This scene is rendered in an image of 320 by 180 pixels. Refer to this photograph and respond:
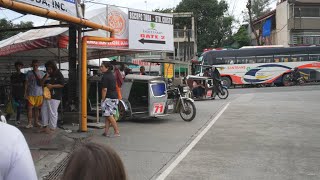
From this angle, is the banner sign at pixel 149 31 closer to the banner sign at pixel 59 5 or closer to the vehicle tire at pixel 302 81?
the banner sign at pixel 59 5

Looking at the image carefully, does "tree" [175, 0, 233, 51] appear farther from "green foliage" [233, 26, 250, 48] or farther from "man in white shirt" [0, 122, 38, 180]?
"man in white shirt" [0, 122, 38, 180]

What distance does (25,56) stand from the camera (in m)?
19.2

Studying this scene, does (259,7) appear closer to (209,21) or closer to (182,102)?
(209,21)

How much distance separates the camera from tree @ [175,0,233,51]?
6388cm

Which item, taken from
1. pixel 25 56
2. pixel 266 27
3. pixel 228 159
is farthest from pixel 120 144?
pixel 266 27

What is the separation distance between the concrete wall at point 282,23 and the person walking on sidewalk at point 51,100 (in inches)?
1496

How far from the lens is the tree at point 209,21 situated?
63875 mm

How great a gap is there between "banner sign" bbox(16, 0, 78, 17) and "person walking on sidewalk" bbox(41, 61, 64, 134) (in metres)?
1.82

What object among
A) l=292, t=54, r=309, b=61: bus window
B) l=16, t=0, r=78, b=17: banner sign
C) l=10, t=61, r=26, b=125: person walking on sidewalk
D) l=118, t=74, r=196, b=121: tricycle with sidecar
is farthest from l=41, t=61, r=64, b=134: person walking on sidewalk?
l=292, t=54, r=309, b=61: bus window

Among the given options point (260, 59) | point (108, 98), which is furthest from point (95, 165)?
point (260, 59)

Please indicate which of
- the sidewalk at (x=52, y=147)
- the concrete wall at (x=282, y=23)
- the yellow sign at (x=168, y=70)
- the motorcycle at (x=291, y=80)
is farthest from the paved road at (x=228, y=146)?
the concrete wall at (x=282, y=23)

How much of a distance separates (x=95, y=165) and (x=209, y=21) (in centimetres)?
6348

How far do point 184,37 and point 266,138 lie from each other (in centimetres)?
5304

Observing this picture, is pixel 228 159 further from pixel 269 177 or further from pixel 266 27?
pixel 266 27
